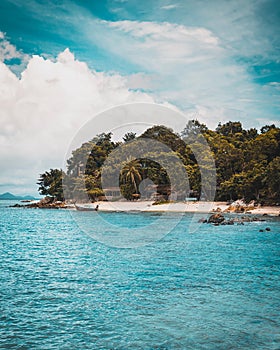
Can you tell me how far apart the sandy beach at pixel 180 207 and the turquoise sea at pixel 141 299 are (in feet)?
115

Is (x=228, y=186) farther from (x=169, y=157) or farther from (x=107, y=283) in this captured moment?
(x=107, y=283)

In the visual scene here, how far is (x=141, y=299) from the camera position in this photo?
1408 cm

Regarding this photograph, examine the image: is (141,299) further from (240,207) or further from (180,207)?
(180,207)

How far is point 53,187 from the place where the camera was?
99.7 m

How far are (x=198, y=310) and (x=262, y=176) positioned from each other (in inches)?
1968

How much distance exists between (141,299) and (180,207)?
57.7m

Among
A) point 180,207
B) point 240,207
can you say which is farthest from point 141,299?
point 180,207

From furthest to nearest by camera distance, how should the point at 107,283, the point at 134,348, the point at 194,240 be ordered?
the point at 194,240 < the point at 107,283 < the point at 134,348

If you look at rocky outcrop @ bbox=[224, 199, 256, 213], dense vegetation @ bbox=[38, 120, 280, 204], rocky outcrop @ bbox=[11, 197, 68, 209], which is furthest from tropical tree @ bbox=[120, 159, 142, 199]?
rocky outcrop @ bbox=[224, 199, 256, 213]

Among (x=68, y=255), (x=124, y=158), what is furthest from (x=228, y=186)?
(x=68, y=255)

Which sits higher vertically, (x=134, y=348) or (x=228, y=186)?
(x=228, y=186)

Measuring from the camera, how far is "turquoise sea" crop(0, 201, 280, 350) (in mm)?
10398

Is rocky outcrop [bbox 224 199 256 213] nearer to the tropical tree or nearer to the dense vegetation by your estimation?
the dense vegetation

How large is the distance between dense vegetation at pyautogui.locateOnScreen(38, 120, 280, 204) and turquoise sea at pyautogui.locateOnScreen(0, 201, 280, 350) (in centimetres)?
3746
